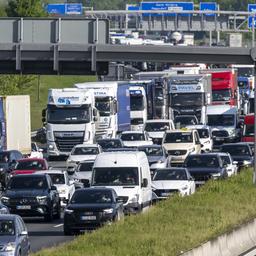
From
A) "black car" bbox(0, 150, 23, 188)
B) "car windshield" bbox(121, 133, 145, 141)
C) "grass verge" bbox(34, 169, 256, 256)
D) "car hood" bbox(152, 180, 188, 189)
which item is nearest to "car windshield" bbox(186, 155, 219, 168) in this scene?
"car hood" bbox(152, 180, 188, 189)

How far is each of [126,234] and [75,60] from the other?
33767 millimetres

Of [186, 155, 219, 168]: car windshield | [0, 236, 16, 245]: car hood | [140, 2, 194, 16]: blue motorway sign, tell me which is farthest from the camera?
[140, 2, 194, 16]: blue motorway sign

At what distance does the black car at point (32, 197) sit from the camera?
39.4 metres

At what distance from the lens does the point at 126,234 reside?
25.9 meters

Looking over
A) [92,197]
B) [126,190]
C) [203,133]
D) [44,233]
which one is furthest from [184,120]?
[92,197]

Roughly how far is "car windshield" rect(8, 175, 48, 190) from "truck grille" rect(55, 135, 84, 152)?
993 inches

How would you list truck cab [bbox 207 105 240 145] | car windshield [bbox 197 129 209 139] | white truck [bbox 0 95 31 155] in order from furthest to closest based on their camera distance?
1. truck cab [bbox 207 105 240 145]
2. car windshield [bbox 197 129 209 139]
3. white truck [bbox 0 95 31 155]

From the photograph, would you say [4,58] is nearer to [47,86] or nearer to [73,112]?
[73,112]

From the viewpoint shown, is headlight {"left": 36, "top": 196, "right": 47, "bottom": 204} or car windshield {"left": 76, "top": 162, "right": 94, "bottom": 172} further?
car windshield {"left": 76, "top": 162, "right": 94, "bottom": 172}

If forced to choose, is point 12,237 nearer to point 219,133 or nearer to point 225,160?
point 225,160

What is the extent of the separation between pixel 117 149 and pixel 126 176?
522 inches

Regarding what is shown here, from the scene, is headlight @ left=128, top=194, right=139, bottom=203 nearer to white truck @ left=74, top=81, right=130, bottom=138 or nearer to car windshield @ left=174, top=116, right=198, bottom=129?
white truck @ left=74, top=81, right=130, bottom=138

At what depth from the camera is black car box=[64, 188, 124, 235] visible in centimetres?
3394

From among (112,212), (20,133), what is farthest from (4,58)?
(112,212)
